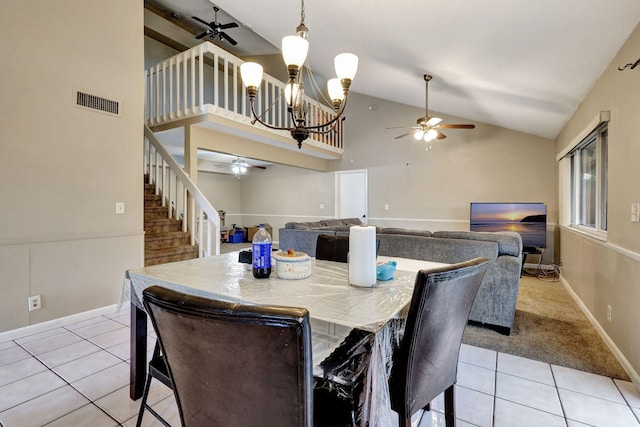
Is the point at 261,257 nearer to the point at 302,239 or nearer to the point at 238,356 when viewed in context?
the point at 238,356

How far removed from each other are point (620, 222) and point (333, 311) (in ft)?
7.89

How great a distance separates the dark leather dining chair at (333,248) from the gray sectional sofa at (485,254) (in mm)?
1175

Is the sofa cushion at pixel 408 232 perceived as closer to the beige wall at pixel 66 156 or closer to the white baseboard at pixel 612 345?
the white baseboard at pixel 612 345

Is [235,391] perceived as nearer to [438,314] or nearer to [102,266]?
[438,314]

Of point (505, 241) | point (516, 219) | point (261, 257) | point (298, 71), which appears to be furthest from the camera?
point (516, 219)

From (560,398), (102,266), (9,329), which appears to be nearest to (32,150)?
(102,266)

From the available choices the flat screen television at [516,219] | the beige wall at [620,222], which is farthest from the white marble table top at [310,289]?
the flat screen television at [516,219]

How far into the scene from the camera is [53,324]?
2.73 meters

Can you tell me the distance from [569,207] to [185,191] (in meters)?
5.46

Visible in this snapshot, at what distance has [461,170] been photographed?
601cm

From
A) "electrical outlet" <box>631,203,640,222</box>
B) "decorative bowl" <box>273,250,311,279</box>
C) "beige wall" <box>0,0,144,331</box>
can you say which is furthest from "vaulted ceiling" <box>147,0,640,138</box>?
"decorative bowl" <box>273,250,311,279</box>

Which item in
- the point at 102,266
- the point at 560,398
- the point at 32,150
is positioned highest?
the point at 32,150

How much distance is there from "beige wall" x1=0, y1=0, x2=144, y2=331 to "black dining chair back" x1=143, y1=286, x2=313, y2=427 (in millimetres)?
2666

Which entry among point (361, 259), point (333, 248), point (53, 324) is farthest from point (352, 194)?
point (361, 259)
